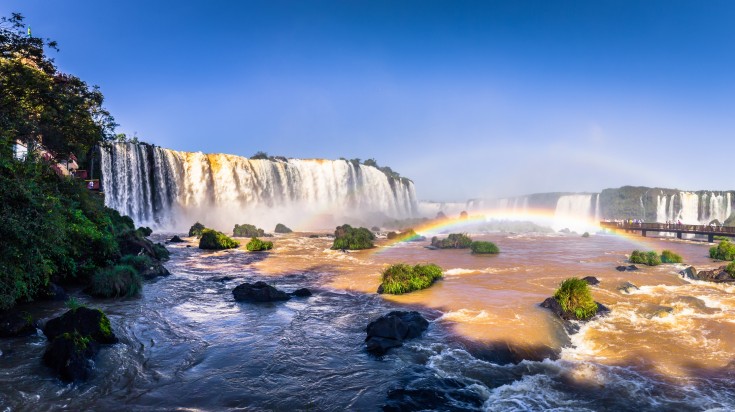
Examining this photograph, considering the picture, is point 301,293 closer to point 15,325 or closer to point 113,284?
point 113,284

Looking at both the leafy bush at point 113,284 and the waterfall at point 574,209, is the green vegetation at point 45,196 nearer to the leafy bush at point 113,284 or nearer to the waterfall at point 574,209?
the leafy bush at point 113,284

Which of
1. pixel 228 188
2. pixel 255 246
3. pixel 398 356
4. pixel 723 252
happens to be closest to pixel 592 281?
pixel 398 356

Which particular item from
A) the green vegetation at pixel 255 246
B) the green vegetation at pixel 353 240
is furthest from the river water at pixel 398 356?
the green vegetation at pixel 353 240

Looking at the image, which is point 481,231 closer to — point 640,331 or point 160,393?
point 640,331

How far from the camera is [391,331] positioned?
31.2 ft

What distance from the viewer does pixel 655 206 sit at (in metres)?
76.8

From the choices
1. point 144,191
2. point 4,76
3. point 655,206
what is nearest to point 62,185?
point 4,76

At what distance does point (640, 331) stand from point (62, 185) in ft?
66.9

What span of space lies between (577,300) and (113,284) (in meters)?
14.9

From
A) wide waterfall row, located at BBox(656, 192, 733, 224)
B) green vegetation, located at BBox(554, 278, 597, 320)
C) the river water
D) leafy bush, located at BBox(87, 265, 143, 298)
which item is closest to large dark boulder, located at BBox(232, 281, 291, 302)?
the river water

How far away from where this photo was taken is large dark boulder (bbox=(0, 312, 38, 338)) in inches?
340

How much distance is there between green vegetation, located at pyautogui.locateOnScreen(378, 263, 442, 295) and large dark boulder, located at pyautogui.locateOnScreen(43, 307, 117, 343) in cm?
876

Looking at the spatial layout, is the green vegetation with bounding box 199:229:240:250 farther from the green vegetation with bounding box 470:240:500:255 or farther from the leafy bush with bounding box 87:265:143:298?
the green vegetation with bounding box 470:240:500:255

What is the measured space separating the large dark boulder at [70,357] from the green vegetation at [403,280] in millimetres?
9383
